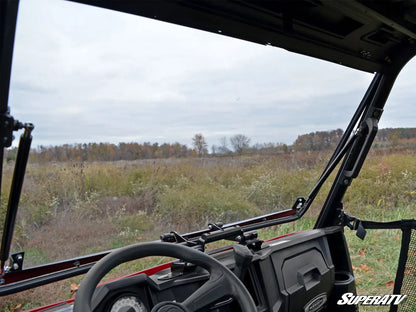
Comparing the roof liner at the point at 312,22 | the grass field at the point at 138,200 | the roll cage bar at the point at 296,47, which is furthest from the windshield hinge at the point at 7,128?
the roof liner at the point at 312,22

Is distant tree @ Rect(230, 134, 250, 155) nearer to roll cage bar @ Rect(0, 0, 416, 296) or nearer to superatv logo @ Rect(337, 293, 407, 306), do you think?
roll cage bar @ Rect(0, 0, 416, 296)

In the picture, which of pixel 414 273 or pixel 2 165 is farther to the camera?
pixel 414 273

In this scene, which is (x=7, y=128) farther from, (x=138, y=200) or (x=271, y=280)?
(x=271, y=280)

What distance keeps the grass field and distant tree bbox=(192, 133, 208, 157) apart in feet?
0.18

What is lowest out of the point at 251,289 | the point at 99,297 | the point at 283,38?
the point at 251,289

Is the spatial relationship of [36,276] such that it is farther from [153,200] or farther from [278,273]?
[278,273]

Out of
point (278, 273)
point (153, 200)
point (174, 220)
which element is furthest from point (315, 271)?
point (153, 200)

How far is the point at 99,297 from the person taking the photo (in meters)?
1.09

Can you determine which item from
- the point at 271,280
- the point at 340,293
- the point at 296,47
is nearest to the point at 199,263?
the point at 271,280

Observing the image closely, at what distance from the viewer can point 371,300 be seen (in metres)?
2.16

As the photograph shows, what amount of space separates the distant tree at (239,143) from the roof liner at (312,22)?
63 centimetres

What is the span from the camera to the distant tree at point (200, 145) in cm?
Result: 203

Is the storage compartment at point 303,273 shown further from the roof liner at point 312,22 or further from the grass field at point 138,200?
the roof liner at point 312,22

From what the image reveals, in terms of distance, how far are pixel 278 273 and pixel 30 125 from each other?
1.48 meters
